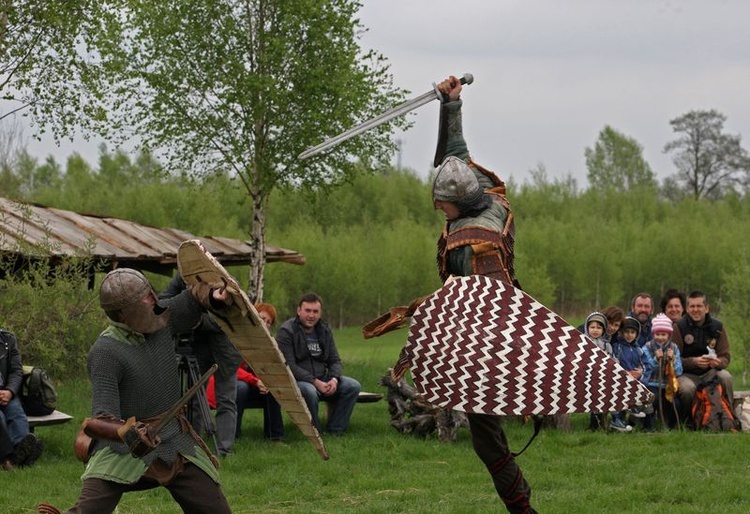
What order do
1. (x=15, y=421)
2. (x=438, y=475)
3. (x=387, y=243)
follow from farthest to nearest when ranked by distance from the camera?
(x=387, y=243) → (x=15, y=421) → (x=438, y=475)

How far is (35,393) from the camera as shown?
962cm

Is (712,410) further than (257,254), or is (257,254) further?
(257,254)

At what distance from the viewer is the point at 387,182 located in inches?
1847

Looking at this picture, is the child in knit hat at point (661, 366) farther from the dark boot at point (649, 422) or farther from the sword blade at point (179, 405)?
the sword blade at point (179, 405)

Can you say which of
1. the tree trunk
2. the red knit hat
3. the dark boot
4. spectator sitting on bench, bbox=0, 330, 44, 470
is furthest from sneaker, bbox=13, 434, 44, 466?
the tree trunk

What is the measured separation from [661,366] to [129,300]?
6.87 metres

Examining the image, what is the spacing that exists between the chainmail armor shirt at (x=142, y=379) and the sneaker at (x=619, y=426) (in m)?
6.18

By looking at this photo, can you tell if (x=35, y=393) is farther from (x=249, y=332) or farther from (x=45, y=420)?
(x=249, y=332)

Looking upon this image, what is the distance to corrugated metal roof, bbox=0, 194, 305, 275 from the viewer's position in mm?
12861

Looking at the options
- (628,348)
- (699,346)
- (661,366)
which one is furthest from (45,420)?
(699,346)

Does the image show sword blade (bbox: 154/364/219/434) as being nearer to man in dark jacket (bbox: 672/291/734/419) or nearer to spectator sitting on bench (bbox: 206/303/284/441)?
spectator sitting on bench (bbox: 206/303/284/441)

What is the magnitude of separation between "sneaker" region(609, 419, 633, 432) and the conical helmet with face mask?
6.54m

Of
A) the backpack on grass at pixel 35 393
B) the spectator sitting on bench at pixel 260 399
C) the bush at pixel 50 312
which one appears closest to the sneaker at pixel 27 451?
the backpack on grass at pixel 35 393

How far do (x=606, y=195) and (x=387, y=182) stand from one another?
958 centimetres
